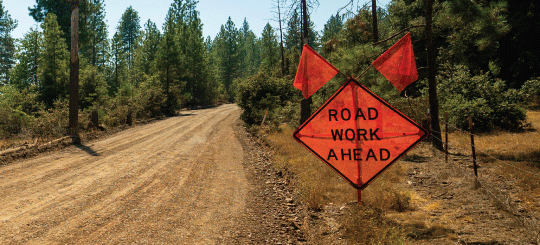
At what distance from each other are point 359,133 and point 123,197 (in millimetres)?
5013

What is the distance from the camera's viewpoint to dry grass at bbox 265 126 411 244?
182 inches

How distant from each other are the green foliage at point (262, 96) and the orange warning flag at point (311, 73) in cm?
1577

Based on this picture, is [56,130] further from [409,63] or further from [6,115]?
[409,63]

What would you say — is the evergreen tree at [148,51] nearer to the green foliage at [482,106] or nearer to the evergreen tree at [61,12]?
the evergreen tree at [61,12]

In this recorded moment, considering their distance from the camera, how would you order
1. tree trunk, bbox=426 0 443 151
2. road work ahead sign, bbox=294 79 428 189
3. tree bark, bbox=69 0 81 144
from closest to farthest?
1. road work ahead sign, bbox=294 79 428 189
2. tree trunk, bbox=426 0 443 151
3. tree bark, bbox=69 0 81 144

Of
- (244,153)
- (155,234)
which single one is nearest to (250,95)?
(244,153)

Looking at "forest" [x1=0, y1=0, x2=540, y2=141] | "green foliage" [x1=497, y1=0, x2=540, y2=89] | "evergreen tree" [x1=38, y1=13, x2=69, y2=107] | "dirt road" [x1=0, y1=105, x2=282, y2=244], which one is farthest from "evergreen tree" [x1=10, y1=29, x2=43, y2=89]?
"green foliage" [x1=497, y1=0, x2=540, y2=89]

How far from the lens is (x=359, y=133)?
16.8 ft

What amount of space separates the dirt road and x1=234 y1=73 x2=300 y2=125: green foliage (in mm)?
9897

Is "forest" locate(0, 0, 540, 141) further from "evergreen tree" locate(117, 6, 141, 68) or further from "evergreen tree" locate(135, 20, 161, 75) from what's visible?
"evergreen tree" locate(117, 6, 141, 68)

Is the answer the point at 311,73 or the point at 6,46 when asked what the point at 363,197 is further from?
the point at 6,46

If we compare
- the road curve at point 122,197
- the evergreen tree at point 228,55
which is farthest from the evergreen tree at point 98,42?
the road curve at point 122,197

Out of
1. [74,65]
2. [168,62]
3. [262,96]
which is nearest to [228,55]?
[168,62]

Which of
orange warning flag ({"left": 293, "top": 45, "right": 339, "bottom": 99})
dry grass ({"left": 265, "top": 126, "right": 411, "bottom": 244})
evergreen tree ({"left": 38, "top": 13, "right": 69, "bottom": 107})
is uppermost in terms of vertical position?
evergreen tree ({"left": 38, "top": 13, "right": 69, "bottom": 107})
